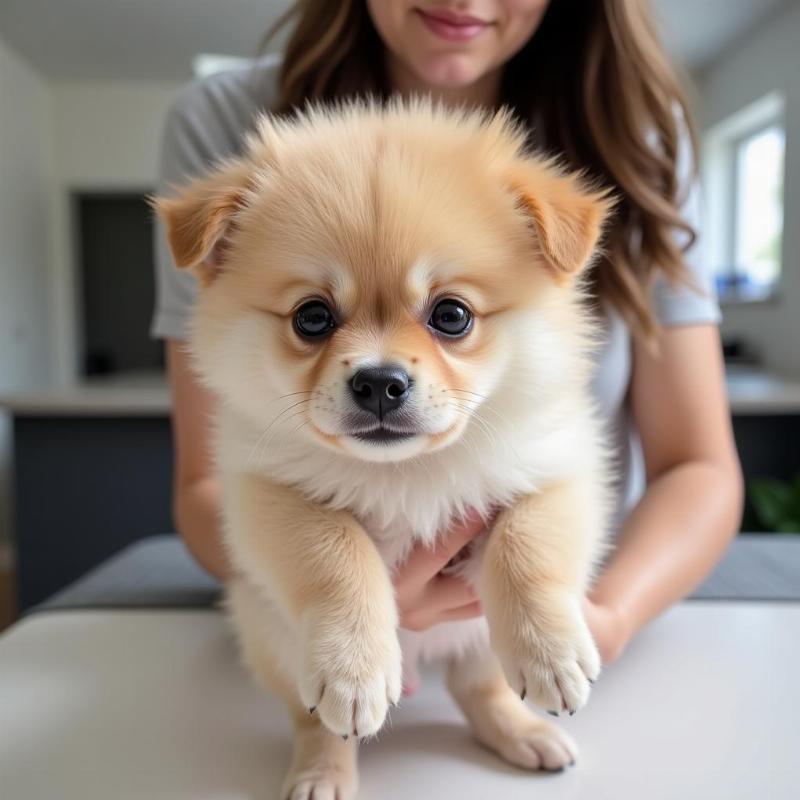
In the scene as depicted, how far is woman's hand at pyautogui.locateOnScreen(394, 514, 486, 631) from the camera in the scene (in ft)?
2.80

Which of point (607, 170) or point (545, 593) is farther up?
point (607, 170)

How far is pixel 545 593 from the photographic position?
75 centimetres

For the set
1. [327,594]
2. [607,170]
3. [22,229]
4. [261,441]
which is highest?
[22,229]

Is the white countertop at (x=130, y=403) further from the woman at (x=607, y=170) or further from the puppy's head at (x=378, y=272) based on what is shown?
the puppy's head at (x=378, y=272)

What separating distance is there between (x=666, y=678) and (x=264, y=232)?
760mm

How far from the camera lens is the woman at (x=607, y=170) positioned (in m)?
1.17

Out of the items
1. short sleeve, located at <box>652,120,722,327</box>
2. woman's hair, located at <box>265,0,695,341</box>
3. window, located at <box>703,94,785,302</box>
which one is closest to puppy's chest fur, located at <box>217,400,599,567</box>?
woman's hair, located at <box>265,0,695,341</box>

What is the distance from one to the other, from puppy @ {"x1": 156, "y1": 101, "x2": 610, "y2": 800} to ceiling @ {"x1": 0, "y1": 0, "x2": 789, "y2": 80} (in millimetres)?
3583

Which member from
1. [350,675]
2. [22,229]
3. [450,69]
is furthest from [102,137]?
[350,675]

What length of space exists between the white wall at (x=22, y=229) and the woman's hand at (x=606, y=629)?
4.52 metres

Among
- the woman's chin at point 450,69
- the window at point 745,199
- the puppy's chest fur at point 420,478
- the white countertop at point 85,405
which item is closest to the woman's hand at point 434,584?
the puppy's chest fur at point 420,478

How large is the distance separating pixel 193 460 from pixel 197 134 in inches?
24.3

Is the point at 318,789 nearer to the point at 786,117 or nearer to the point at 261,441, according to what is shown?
the point at 261,441

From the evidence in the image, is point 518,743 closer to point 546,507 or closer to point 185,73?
point 546,507
